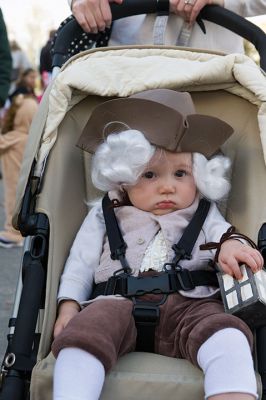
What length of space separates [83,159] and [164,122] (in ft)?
1.61

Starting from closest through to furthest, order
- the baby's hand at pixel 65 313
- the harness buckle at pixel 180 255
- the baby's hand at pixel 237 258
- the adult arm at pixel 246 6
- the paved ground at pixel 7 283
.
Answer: the baby's hand at pixel 237 258 < the baby's hand at pixel 65 313 < the harness buckle at pixel 180 255 < the adult arm at pixel 246 6 < the paved ground at pixel 7 283

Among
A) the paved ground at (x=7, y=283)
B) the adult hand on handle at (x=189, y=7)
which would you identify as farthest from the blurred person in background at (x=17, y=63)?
the adult hand on handle at (x=189, y=7)

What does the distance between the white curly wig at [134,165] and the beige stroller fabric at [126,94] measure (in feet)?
0.39

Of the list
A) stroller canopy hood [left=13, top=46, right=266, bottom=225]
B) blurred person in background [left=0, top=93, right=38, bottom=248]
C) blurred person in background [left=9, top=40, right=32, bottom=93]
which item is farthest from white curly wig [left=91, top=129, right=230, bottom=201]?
blurred person in background [left=9, top=40, right=32, bottom=93]

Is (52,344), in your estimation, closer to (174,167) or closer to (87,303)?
(87,303)

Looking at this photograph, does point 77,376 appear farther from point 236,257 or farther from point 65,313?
point 236,257

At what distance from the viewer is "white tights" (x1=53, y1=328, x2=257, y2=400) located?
2.01m

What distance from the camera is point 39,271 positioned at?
2367mm

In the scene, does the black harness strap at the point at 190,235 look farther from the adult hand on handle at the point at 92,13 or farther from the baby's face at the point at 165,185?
the adult hand on handle at the point at 92,13

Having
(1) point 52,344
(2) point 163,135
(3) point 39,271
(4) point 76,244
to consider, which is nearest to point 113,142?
(2) point 163,135

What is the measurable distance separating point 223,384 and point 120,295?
0.54 metres

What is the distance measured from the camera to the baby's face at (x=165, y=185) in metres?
2.61

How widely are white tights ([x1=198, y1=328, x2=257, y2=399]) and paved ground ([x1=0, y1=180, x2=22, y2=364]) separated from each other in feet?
5.32

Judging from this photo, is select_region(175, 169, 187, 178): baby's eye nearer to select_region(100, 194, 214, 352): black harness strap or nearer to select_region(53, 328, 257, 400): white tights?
select_region(100, 194, 214, 352): black harness strap
